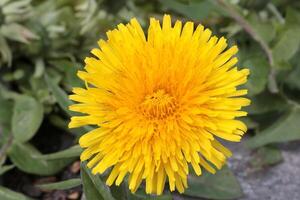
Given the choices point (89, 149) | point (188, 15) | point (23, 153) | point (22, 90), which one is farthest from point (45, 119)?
point (89, 149)

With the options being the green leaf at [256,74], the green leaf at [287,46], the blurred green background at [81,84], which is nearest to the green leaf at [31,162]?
the blurred green background at [81,84]

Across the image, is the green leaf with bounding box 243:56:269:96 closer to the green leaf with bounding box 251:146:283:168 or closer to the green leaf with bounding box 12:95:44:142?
the green leaf with bounding box 251:146:283:168

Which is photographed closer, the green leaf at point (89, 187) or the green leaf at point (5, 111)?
the green leaf at point (89, 187)

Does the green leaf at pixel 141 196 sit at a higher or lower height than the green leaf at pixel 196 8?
lower

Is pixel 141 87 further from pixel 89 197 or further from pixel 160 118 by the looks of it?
pixel 89 197

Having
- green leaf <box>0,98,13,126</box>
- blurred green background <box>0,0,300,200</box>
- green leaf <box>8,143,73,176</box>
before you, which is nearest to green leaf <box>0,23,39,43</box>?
blurred green background <box>0,0,300,200</box>

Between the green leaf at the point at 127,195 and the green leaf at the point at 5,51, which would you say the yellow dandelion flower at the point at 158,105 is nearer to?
the green leaf at the point at 127,195

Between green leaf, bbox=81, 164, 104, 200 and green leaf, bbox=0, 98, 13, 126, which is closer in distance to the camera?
green leaf, bbox=81, 164, 104, 200
